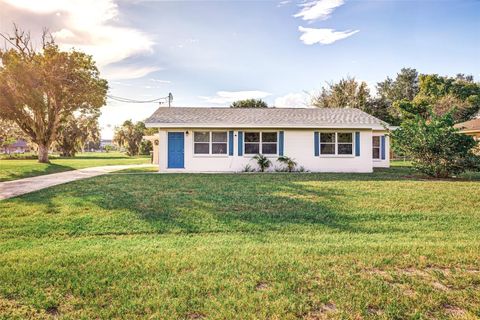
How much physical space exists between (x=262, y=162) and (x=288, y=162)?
150 centimetres

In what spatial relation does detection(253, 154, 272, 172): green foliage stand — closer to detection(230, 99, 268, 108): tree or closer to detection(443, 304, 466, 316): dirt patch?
detection(443, 304, 466, 316): dirt patch

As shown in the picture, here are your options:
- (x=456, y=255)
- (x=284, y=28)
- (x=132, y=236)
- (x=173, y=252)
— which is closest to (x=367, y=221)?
(x=456, y=255)

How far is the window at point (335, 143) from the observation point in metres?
18.0

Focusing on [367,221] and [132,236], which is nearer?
[132,236]

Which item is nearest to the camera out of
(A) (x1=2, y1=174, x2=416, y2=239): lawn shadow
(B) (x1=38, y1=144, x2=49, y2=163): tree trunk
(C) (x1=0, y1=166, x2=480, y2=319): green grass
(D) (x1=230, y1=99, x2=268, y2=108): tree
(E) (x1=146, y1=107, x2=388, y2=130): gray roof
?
(C) (x1=0, y1=166, x2=480, y2=319): green grass

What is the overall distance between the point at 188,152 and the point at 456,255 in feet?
47.5

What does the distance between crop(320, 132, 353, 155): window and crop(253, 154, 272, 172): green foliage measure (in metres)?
3.28

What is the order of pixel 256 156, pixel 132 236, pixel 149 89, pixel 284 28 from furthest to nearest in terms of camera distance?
pixel 149 89
pixel 256 156
pixel 284 28
pixel 132 236

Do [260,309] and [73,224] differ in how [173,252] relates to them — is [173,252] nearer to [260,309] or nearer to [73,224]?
[260,309]

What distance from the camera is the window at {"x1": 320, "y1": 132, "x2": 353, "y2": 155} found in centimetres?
1802

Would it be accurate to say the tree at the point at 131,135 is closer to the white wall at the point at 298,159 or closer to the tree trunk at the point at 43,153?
the tree trunk at the point at 43,153

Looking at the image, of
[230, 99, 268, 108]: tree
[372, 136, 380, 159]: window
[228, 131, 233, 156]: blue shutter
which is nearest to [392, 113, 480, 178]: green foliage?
[372, 136, 380, 159]: window

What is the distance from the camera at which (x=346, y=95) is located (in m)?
37.0

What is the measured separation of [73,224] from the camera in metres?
6.75
